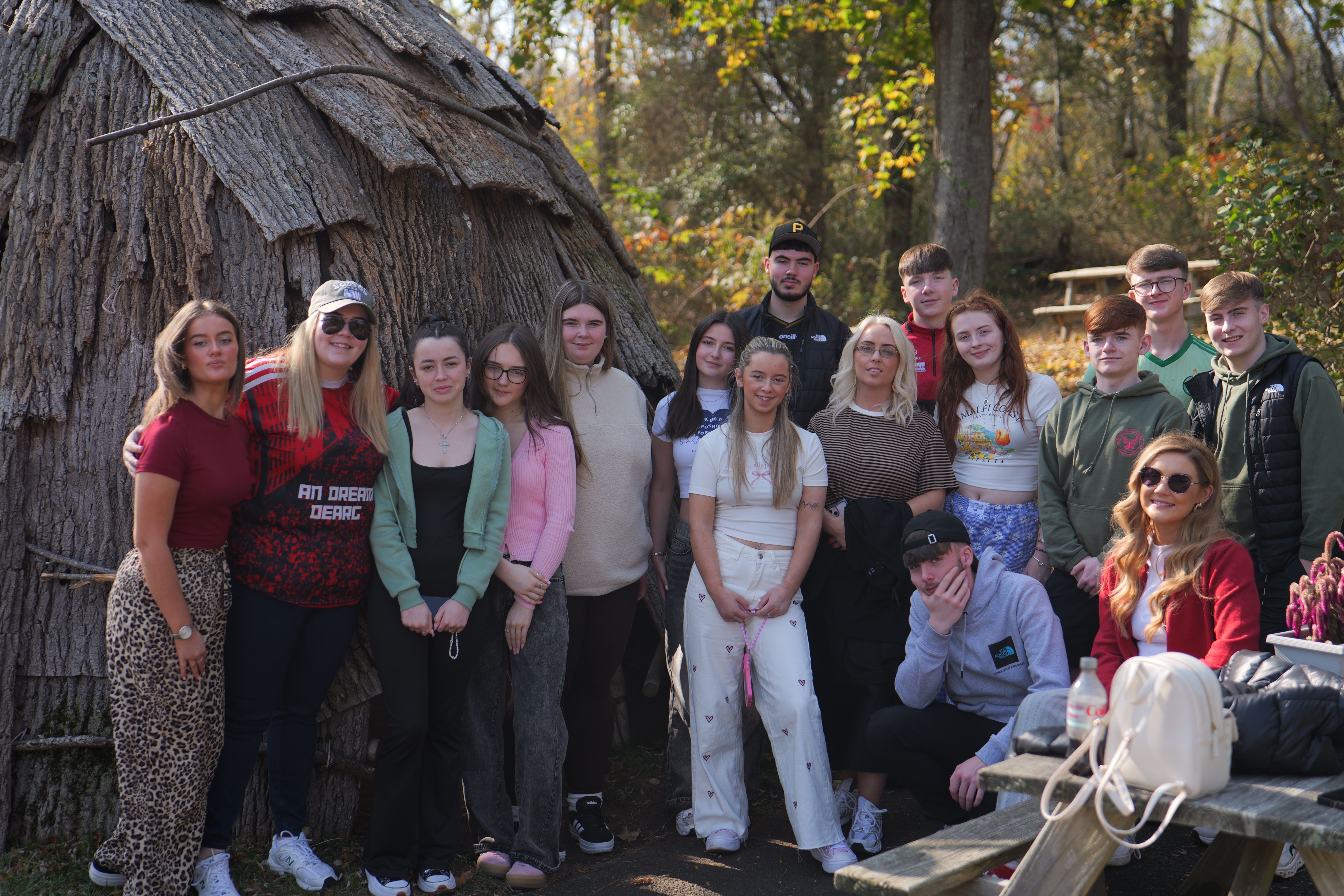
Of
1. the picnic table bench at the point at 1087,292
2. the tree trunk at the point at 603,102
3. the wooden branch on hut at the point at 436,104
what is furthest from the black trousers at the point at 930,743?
the tree trunk at the point at 603,102

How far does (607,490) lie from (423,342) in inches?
38.2

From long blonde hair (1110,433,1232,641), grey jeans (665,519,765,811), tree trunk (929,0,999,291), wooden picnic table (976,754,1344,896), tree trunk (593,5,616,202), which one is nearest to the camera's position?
wooden picnic table (976,754,1344,896)

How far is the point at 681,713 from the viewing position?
4.35 metres

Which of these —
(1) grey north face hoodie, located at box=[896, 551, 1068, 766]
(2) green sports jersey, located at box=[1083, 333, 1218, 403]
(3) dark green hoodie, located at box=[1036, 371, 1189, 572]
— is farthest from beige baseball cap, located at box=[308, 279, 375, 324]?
(2) green sports jersey, located at box=[1083, 333, 1218, 403]

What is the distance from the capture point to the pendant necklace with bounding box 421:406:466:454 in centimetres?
372

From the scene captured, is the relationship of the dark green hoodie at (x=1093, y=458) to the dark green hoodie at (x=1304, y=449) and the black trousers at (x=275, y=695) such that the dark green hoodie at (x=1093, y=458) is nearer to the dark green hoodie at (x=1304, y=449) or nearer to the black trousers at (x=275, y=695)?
the dark green hoodie at (x=1304, y=449)

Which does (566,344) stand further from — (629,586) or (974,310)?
(974,310)

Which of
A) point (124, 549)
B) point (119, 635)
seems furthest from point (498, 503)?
point (124, 549)

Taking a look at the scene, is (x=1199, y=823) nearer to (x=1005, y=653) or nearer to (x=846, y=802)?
(x=1005, y=653)

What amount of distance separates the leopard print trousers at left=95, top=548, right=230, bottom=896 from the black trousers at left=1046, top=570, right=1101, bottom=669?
323 centimetres

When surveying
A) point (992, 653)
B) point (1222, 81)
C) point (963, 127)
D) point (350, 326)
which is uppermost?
point (1222, 81)

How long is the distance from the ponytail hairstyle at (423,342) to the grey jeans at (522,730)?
87 cm

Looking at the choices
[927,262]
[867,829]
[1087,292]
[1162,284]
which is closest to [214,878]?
[867,829]

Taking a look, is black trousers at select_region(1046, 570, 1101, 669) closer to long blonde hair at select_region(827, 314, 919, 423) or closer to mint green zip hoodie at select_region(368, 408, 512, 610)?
long blonde hair at select_region(827, 314, 919, 423)
